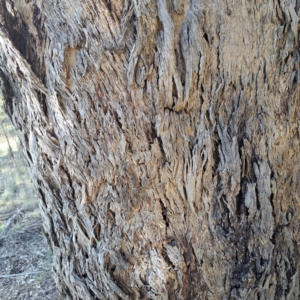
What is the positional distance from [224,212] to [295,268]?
1.44 feet

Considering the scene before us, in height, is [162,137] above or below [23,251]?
above

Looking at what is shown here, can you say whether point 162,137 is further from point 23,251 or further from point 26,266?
point 23,251

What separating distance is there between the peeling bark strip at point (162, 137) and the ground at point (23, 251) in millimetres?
1624

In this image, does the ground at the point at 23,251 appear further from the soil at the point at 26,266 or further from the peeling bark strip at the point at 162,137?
the peeling bark strip at the point at 162,137

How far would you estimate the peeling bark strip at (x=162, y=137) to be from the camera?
1.01 m

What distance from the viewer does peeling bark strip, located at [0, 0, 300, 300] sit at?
3.33 ft

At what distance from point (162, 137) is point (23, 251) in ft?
8.65

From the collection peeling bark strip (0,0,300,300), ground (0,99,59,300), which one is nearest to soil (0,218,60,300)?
ground (0,99,59,300)

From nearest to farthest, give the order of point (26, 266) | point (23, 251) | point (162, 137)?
point (162, 137), point (26, 266), point (23, 251)

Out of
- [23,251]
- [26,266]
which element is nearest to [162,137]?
[26,266]

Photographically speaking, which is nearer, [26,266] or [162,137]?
[162,137]

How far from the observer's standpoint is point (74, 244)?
4.03 ft

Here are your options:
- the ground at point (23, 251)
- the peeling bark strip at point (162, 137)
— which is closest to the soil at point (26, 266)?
the ground at point (23, 251)

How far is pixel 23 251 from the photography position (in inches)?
122
